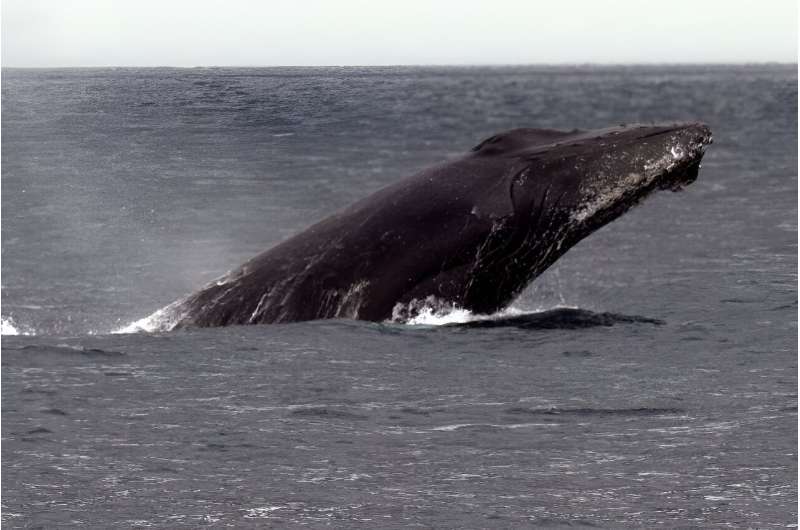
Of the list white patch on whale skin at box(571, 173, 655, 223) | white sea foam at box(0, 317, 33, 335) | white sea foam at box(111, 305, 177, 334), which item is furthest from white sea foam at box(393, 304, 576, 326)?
white sea foam at box(0, 317, 33, 335)

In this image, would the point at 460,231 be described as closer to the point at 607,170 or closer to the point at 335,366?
the point at 607,170

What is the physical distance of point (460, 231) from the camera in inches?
676

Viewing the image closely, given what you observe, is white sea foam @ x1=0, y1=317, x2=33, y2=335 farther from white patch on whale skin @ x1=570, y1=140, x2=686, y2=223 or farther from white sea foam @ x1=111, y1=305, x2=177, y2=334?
white patch on whale skin @ x1=570, y1=140, x2=686, y2=223

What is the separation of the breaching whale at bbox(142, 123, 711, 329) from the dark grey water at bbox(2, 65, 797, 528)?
1.97 feet

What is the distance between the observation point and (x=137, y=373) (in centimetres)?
1458

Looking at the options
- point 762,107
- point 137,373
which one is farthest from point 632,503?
point 762,107

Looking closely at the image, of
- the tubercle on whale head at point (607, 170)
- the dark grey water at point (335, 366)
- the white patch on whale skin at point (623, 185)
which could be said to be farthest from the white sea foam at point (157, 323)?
the white patch on whale skin at point (623, 185)

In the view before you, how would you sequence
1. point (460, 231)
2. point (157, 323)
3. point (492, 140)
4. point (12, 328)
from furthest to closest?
point (12, 328), point (492, 140), point (157, 323), point (460, 231)

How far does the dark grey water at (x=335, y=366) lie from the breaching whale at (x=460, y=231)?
1.97ft

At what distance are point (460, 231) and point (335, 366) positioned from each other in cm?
301

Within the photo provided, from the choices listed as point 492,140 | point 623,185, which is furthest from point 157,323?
point 623,185

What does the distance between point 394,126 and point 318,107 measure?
9.09 meters

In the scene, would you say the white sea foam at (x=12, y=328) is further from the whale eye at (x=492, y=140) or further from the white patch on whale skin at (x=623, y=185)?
the white patch on whale skin at (x=623, y=185)

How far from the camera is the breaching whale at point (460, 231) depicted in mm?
17141
